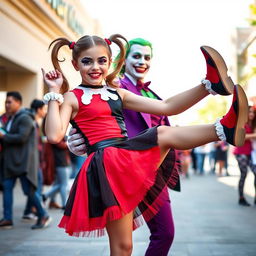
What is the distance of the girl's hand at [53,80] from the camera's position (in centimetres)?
287

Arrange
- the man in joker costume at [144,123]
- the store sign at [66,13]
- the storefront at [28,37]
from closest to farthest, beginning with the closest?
the man in joker costume at [144,123], the storefront at [28,37], the store sign at [66,13]

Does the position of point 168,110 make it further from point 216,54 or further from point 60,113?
point 60,113

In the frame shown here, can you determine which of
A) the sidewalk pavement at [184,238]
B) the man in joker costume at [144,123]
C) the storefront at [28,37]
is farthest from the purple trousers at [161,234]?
the storefront at [28,37]

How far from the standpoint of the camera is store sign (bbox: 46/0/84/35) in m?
14.7

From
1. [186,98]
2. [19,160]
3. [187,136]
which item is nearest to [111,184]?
[187,136]

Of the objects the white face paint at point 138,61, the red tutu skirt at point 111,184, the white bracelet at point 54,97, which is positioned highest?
the white face paint at point 138,61

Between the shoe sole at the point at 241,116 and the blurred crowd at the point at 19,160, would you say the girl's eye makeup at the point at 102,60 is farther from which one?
the blurred crowd at the point at 19,160

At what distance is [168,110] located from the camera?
10.0ft

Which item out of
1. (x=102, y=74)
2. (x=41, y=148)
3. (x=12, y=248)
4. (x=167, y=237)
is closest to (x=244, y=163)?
(x=41, y=148)

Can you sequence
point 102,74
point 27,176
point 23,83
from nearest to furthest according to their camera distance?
point 102,74, point 27,176, point 23,83

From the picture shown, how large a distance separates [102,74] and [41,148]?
16.9ft

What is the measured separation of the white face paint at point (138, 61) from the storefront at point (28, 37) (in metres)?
6.69

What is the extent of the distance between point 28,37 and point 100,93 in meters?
10.4

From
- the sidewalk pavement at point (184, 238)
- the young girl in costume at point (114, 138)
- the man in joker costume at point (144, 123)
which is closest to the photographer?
the young girl in costume at point (114, 138)
